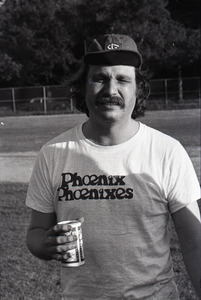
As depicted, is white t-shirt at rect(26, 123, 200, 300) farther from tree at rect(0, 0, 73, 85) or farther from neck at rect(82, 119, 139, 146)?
tree at rect(0, 0, 73, 85)

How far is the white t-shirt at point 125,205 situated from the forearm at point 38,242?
12 centimetres

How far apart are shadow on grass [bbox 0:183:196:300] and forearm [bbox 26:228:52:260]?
2.07 meters

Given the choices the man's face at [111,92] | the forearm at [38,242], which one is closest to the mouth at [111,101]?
the man's face at [111,92]

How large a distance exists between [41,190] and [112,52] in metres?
0.61

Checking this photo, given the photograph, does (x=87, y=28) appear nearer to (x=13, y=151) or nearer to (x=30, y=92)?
(x=13, y=151)

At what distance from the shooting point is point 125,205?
79.7 inches

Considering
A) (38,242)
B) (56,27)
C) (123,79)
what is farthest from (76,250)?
(56,27)

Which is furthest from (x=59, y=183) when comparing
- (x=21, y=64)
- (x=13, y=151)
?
(x=13, y=151)

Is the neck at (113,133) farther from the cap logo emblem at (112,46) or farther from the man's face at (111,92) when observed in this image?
the cap logo emblem at (112,46)

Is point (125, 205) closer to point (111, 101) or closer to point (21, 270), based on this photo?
point (111, 101)

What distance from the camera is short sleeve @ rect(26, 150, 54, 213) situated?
2.12 meters

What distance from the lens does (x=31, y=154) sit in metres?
9.95

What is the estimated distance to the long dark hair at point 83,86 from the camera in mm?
2264

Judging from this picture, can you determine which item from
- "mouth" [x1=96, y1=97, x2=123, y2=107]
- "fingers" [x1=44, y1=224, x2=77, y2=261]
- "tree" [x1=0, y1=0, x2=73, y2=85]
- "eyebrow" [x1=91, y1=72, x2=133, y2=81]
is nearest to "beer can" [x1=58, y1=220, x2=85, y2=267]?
"fingers" [x1=44, y1=224, x2=77, y2=261]
